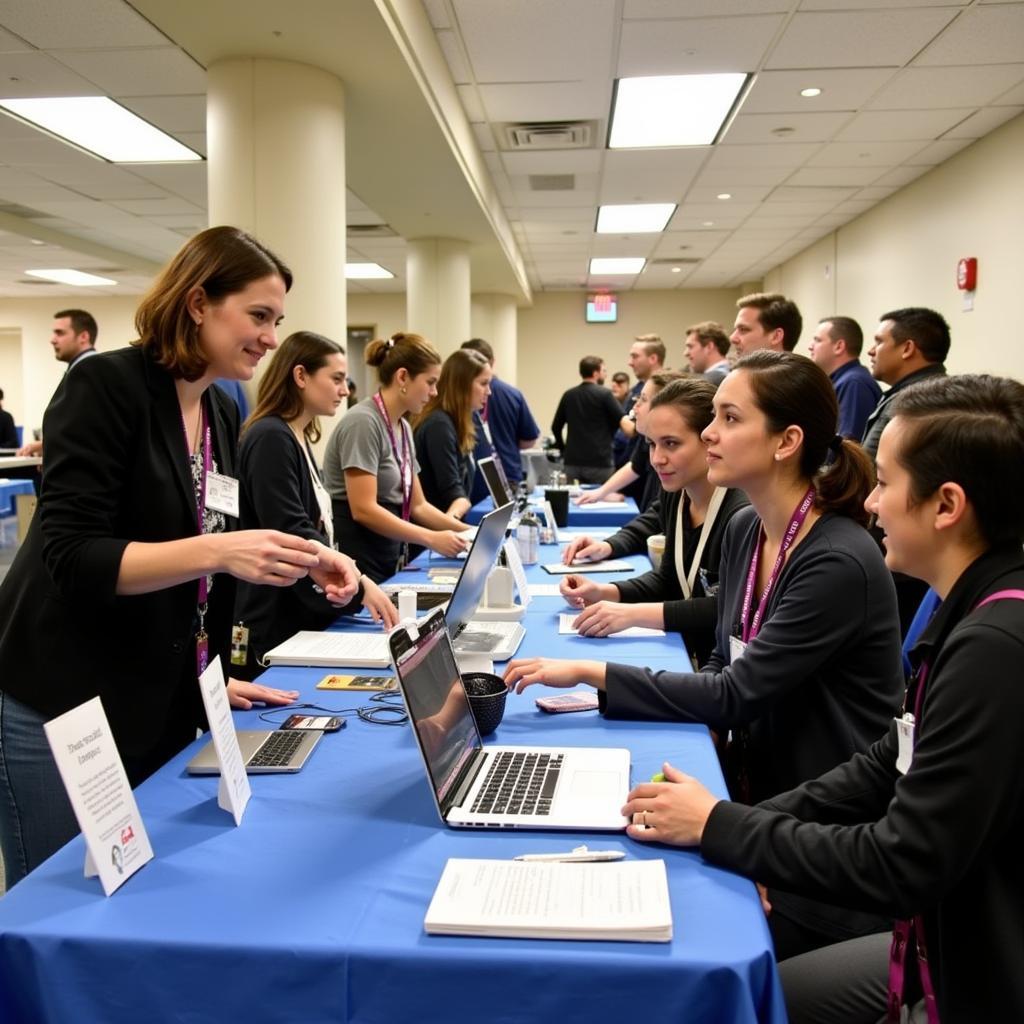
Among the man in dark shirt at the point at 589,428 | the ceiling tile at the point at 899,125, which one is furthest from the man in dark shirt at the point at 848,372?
the man in dark shirt at the point at 589,428

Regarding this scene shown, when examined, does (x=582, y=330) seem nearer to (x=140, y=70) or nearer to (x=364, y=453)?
(x=140, y=70)

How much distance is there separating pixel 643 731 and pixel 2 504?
629cm

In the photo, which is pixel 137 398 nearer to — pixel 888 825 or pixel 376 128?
pixel 888 825

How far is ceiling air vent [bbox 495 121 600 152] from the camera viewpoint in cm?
598

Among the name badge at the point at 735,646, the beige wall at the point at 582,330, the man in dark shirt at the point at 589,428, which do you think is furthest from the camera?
the beige wall at the point at 582,330

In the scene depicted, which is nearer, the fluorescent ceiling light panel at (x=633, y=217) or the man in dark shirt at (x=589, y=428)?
the man in dark shirt at (x=589, y=428)

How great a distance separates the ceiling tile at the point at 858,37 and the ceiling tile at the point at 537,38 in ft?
2.98

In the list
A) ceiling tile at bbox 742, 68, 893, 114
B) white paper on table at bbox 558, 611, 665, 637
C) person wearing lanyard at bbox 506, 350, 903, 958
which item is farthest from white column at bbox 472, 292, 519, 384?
person wearing lanyard at bbox 506, 350, 903, 958

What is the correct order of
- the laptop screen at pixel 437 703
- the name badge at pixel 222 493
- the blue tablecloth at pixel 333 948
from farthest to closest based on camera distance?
the name badge at pixel 222 493, the laptop screen at pixel 437 703, the blue tablecloth at pixel 333 948

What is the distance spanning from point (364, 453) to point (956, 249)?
17.2ft

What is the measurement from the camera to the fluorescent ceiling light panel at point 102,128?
5.26 meters

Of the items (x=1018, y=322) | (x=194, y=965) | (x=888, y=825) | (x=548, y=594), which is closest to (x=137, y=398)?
(x=194, y=965)

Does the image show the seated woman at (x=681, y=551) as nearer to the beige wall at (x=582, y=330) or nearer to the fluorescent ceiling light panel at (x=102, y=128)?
the fluorescent ceiling light panel at (x=102, y=128)

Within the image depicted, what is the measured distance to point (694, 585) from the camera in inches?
101
